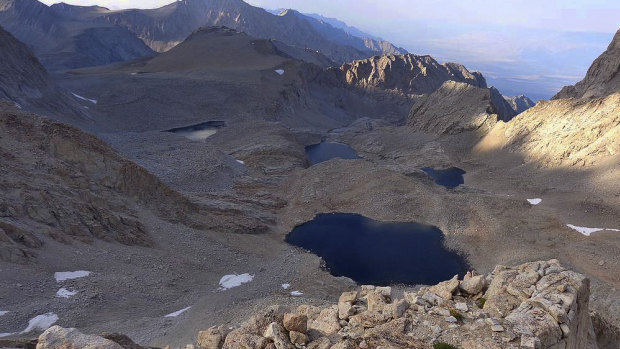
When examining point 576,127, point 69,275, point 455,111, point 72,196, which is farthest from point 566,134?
point 69,275

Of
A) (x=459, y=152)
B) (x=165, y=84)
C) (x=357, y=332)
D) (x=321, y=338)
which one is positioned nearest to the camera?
(x=321, y=338)

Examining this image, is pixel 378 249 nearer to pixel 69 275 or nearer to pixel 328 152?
pixel 69 275

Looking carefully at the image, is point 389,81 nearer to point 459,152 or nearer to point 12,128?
point 459,152

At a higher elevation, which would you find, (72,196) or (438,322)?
(438,322)

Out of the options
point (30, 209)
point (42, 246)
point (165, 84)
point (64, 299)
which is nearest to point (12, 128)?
point (30, 209)

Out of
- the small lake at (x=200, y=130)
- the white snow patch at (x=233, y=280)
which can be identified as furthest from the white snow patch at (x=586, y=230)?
the small lake at (x=200, y=130)

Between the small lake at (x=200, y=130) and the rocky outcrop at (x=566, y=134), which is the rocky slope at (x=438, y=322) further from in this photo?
the small lake at (x=200, y=130)

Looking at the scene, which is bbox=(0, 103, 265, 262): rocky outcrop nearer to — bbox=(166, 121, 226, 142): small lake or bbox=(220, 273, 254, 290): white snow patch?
bbox=(220, 273, 254, 290): white snow patch
